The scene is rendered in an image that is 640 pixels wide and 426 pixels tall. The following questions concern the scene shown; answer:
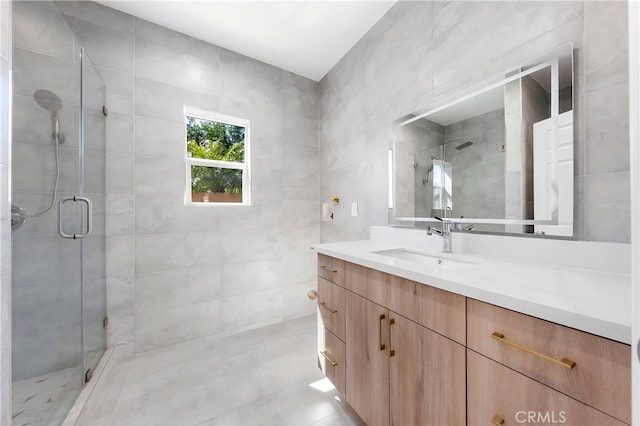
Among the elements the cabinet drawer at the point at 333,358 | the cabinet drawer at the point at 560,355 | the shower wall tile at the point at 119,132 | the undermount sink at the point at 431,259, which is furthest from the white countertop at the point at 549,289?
the shower wall tile at the point at 119,132

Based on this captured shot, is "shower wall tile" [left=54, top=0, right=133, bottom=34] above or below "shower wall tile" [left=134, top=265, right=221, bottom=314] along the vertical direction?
above

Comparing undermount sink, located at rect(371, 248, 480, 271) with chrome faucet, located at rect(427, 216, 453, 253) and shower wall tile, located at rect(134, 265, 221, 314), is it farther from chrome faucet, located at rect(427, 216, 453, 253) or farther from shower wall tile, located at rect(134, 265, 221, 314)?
shower wall tile, located at rect(134, 265, 221, 314)

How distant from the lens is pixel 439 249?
4.91 ft

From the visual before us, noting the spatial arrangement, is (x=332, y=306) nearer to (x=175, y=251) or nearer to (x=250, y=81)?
(x=175, y=251)

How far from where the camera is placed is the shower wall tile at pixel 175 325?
2.00 meters

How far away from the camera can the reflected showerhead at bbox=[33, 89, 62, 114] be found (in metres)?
1.19

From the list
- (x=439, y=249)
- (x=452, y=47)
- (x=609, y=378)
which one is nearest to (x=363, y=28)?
(x=452, y=47)

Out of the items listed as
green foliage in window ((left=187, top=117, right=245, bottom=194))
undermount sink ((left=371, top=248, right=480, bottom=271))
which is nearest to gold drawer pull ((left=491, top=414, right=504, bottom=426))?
undermount sink ((left=371, top=248, right=480, bottom=271))

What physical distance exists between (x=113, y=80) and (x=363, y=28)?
6.89 feet

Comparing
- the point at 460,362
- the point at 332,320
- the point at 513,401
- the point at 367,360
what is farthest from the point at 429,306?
the point at 332,320

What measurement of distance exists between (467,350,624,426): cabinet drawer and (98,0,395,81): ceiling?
236 centimetres

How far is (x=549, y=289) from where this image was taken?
2.34 feet

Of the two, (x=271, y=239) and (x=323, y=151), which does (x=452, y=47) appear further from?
(x=271, y=239)

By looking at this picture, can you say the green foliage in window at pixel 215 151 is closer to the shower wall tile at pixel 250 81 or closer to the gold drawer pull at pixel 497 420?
the shower wall tile at pixel 250 81
